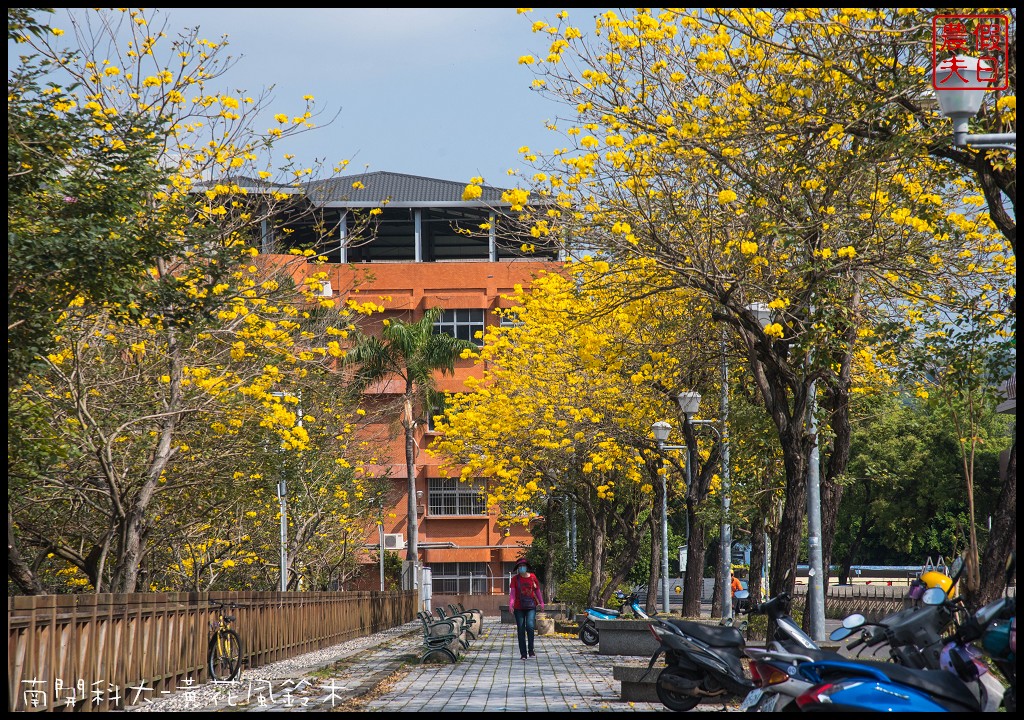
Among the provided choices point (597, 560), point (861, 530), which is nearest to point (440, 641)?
point (597, 560)

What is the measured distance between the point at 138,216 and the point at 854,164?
7.43 meters

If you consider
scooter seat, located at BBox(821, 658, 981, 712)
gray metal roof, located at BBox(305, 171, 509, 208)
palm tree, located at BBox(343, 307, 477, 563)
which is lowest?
scooter seat, located at BBox(821, 658, 981, 712)

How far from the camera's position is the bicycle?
16188mm

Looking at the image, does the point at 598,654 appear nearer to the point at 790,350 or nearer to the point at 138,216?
the point at 790,350

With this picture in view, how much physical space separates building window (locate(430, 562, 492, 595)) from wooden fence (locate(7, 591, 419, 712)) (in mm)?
47271

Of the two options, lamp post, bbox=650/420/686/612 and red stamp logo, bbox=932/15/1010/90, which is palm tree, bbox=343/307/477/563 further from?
red stamp logo, bbox=932/15/1010/90

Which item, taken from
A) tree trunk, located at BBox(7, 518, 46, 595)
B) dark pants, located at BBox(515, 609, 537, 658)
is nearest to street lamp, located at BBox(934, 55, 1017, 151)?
dark pants, located at BBox(515, 609, 537, 658)

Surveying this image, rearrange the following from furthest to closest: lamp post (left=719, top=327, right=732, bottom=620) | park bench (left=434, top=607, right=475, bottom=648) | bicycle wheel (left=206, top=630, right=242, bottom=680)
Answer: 1. lamp post (left=719, top=327, right=732, bottom=620)
2. park bench (left=434, top=607, right=475, bottom=648)
3. bicycle wheel (left=206, top=630, right=242, bottom=680)

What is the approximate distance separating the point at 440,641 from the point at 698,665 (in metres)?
8.93

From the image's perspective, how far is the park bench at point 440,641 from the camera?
66.1ft

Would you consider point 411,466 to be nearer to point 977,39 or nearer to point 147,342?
point 147,342

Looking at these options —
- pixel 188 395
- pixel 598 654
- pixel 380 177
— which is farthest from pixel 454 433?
pixel 380 177

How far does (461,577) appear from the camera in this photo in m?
68.5

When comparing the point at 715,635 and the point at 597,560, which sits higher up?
the point at 597,560
